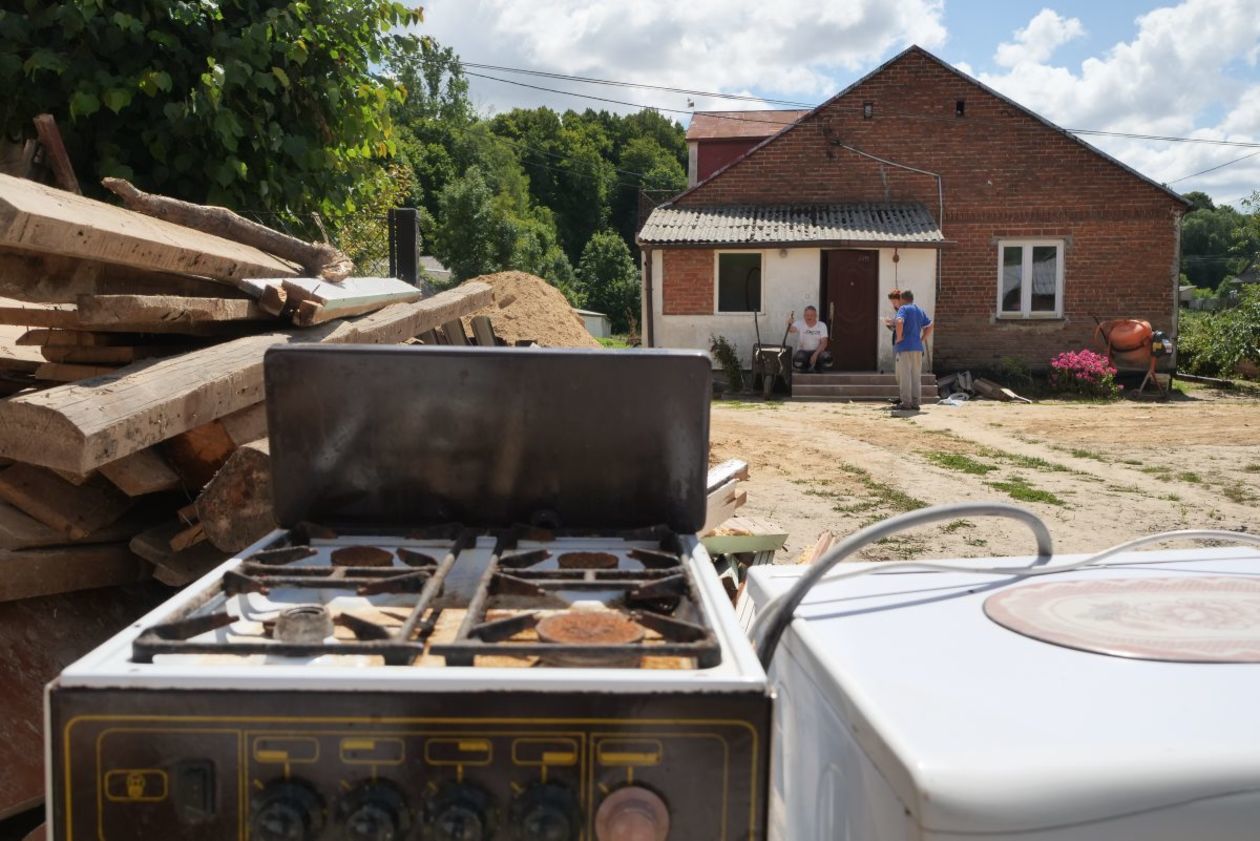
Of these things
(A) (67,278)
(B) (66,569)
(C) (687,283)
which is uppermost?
(C) (687,283)

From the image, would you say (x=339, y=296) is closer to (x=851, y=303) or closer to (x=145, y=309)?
(x=145, y=309)

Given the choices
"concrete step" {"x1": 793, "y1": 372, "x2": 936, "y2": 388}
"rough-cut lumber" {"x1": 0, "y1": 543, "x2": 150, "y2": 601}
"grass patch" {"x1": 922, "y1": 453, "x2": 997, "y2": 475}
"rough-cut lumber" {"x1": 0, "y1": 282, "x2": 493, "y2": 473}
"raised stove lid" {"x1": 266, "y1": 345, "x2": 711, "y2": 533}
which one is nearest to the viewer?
"raised stove lid" {"x1": 266, "y1": 345, "x2": 711, "y2": 533}

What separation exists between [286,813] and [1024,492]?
8.57 m

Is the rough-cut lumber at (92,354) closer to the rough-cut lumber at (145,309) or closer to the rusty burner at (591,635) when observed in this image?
the rough-cut lumber at (145,309)

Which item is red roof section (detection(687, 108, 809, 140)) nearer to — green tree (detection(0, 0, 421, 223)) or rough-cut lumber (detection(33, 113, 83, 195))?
green tree (detection(0, 0, 421, 223))

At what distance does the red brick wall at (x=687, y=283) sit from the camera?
2044 cm

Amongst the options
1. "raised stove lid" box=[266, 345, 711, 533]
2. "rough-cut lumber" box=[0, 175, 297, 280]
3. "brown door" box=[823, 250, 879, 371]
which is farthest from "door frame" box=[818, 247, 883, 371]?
"raised stove lid" box=[266, 345, 711, 533]

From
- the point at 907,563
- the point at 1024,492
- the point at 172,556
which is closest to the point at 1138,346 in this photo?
the point at 1024,492

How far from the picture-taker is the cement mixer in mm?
19047

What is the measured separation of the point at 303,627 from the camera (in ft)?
5.50

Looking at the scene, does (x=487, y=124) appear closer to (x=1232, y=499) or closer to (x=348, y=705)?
(x=1232, y=499)

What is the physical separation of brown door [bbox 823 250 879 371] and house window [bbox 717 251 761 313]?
4.56 feet

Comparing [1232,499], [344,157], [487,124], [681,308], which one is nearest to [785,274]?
[681,308]

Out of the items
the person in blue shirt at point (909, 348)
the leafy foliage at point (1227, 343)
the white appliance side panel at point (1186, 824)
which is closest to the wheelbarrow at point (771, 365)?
the person in blue shirt at point (909, 348)
